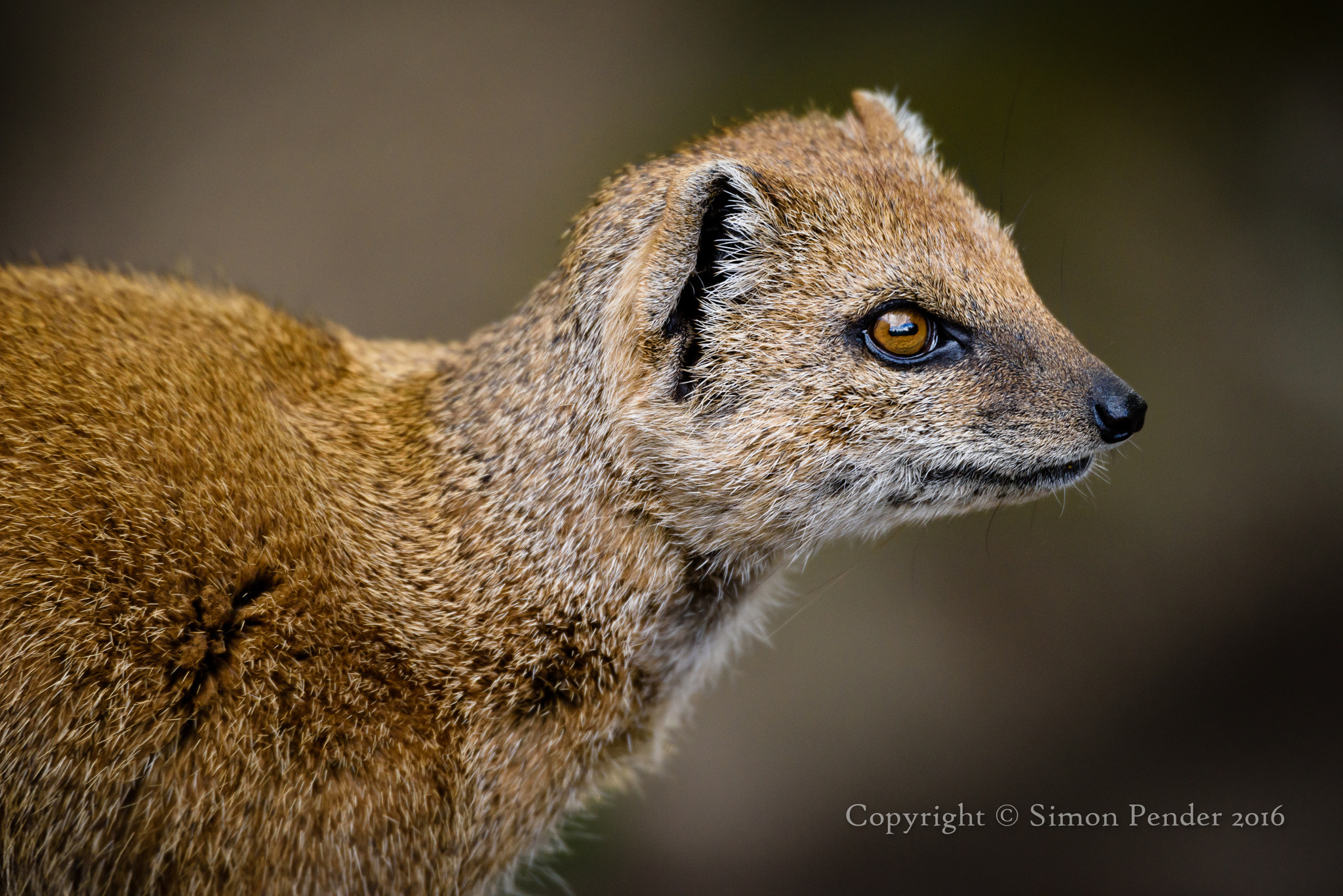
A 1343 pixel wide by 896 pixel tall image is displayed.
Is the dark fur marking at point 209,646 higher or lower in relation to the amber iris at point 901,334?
lower

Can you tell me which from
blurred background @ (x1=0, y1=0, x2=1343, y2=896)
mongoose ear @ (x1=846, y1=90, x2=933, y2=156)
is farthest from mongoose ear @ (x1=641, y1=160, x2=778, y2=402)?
blurred background @ (x1=0, y1=0, x2=1343, y2=896)

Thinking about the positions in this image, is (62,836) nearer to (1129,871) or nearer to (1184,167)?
(1129,871)

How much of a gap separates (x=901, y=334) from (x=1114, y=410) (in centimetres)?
63

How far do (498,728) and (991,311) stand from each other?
1.91 meters

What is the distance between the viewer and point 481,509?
297 cm

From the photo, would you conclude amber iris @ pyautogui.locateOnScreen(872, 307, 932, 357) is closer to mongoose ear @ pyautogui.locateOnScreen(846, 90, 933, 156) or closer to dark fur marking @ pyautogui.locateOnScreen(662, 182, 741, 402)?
dark fur marking @ pyautogui.locateOnScreen(662, 182, 741, 402)

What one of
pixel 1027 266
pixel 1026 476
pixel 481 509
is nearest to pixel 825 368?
pixel 1026 476

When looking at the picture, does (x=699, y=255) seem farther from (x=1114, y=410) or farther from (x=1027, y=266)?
(x=1027, y=266)

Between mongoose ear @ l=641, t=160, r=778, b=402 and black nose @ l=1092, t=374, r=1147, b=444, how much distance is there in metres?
1.03

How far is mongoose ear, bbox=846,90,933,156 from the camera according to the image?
335 centimetres

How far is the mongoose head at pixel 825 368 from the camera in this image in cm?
269

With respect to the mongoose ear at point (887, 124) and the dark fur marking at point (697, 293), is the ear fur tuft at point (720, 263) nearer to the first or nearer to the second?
the dark fur marking at point (697, 293)

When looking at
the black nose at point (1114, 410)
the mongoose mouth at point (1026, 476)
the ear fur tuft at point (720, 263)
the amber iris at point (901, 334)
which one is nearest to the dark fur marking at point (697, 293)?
the ear fur tuft at point (720, 263)

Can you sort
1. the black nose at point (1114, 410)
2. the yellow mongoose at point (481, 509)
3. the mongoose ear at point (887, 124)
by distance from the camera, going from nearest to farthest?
1. the yellow mongoose at point (481, 509)
2. the black nose at point (1114, 410)
3. the mongoose ear at point (887, 124)
